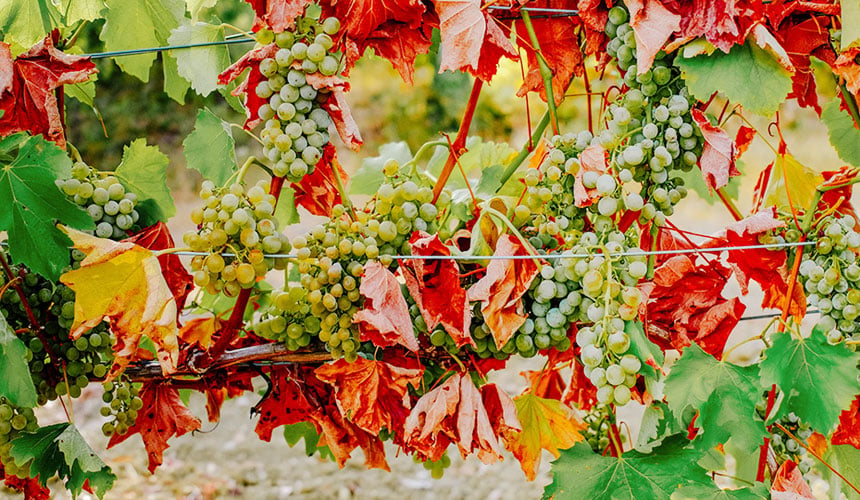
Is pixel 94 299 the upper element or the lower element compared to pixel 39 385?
upper

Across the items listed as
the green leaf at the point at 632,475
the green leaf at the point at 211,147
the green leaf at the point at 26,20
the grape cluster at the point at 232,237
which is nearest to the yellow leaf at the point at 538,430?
the green leaf at the point at 632,475

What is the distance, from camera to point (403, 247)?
0.84m

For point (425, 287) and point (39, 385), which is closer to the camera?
point (425, 287)

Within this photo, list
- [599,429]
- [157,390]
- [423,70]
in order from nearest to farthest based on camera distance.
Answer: [157,390] → [599,429] → [423,70]

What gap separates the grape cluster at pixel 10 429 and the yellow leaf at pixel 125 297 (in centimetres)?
21

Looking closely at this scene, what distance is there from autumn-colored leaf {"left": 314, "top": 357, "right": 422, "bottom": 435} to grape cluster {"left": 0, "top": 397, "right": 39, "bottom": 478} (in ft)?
1.17

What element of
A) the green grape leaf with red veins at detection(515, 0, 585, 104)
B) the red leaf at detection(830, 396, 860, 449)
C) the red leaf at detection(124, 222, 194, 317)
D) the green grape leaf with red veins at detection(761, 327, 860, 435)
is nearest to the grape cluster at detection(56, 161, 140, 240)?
the red leaf at detection(124, 222, 194, 317)

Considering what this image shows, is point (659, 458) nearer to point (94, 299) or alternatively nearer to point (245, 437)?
point (94, 299)

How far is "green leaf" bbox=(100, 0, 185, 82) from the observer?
99 cm

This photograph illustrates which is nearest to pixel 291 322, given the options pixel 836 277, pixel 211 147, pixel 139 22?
pixel 211 147

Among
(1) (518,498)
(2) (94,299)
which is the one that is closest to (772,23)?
(2) (94,299)

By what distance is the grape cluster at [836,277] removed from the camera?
75cm

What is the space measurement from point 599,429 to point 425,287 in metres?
0.44

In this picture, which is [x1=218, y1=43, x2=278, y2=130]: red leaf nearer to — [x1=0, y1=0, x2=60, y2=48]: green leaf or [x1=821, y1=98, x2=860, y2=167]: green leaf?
[x1=0, y1=0, x2=60, y2=48]: green leaf
